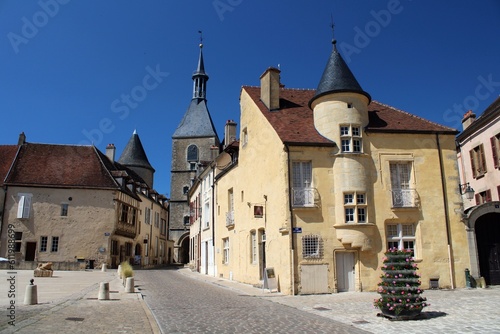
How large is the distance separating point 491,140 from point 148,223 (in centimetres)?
3213

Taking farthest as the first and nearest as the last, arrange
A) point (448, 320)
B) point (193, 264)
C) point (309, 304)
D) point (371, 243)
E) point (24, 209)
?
1. point (193, 264)
2. point (24, 209)
3. point (371, 243)
4. point (309, 304)
5. point (448, 320)

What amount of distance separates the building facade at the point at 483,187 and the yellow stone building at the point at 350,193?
602 mm

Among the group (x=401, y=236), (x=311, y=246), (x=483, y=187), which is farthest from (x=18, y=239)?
(x=483, y=187)

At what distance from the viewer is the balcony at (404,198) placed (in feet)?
53.0

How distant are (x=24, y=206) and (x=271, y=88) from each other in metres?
22.2

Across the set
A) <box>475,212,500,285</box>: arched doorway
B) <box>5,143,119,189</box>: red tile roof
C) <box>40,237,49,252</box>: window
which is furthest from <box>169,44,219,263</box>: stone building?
<box>475,212,500,285</box>: arched doorway

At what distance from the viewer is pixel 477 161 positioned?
23.3 metres

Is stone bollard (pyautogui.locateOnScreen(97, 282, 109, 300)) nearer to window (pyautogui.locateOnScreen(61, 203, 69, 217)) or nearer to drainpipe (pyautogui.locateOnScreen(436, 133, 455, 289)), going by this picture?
drainpipe (pyautogui.locateOnScreen(436, 133, 455, 289))

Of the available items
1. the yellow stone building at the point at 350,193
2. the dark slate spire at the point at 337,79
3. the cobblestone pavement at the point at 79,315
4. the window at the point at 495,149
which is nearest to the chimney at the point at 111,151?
the yellow stone building at the point at 350,193

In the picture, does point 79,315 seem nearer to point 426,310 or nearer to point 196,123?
point 426,310

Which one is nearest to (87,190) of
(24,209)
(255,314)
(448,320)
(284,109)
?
(24,209)

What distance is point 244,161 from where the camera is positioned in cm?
2084

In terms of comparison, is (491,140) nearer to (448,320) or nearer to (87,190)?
(448,320)

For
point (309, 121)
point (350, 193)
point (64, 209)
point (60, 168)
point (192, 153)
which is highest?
point (192, 153)
